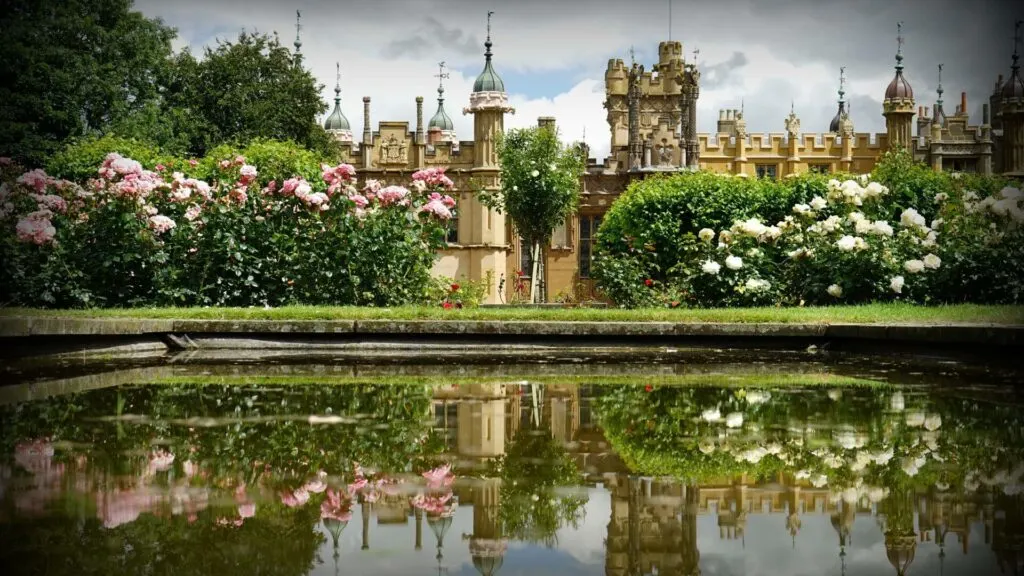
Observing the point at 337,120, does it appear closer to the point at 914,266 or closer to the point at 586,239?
the point at 586,239

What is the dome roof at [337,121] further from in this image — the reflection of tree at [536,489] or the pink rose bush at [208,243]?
the reflection of tree at [536,489]

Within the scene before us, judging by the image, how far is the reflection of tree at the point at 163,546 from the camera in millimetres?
3498

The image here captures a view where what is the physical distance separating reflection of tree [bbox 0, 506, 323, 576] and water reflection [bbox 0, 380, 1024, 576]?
0.01m

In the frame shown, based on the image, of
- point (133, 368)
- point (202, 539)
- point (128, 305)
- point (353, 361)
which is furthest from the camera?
point (128, 305)

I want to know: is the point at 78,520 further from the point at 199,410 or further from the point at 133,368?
the point at 133,368

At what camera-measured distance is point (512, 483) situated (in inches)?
190

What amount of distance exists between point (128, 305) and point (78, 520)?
38.8 feet

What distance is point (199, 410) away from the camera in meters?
7.13

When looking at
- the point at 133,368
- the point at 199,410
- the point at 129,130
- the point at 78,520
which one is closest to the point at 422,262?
the point at 133,368

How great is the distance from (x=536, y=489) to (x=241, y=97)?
37.8 m

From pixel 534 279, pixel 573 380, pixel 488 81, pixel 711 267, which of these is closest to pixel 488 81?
pixel 488 81

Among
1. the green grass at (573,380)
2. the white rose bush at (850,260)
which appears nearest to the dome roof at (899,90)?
the white rose bush at (850,260)

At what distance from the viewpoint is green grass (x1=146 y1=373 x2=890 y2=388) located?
8.82 meters

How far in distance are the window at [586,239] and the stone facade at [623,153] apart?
0.04 m
